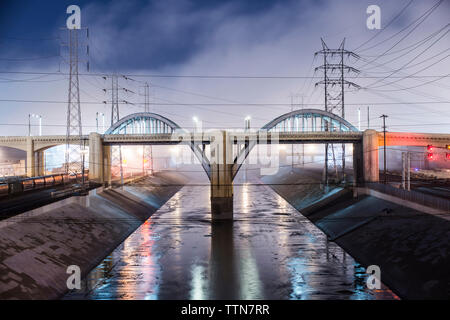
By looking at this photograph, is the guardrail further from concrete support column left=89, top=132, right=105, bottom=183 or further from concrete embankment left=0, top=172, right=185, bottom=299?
concrete embankment left=0, top=172, right=185, bottom=299

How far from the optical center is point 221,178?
44344 mm

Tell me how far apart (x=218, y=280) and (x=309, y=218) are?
23.4 metres

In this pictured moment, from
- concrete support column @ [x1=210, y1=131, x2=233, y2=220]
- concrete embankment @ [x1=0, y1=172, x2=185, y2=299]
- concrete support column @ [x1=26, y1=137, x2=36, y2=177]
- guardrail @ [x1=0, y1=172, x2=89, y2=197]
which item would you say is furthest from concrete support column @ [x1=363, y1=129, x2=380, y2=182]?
concrete support column @ [x1=26, y1=137, x2=36, y2=177]

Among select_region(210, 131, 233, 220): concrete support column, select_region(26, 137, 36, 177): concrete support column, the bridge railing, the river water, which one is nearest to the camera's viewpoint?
the river water

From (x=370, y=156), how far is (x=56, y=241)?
1563 inches

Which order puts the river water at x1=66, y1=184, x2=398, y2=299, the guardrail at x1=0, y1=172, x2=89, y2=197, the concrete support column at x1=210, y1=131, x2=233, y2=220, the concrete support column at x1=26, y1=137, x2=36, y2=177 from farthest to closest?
the concrete support column at x1=26, y1=137, x2=36, y2=177 → the concrete support column at x1=210, y1=131, x2=233, y2=220 → the guardrail at x1=0, y1=172, x2=89, y2=197 → the river water at x1=66, y1=184, x2=398, y2=299

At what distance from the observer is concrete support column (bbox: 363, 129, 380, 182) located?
148ft

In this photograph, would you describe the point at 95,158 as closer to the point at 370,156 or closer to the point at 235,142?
the point at 235,142

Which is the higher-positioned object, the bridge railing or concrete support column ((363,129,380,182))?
concrete support column ((363,129,380,182))

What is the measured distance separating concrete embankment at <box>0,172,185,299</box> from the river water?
139 cm

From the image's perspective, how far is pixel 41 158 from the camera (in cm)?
7069

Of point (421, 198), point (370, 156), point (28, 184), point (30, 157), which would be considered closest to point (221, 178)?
A: point (370, 156)

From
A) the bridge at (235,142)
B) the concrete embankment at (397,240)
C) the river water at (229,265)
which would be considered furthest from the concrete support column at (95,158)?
the concrete embankment at (397,240)
